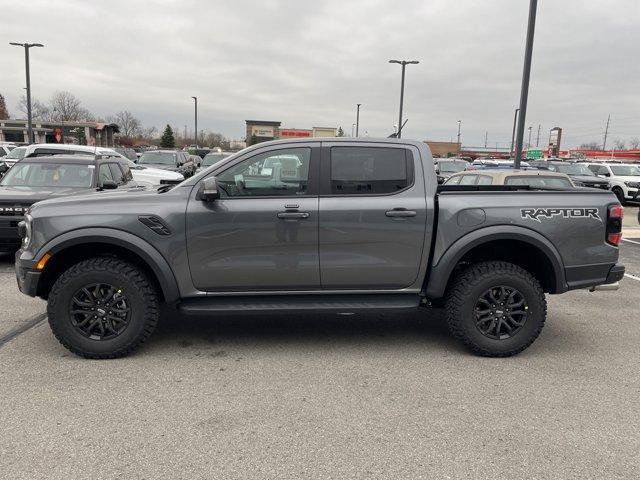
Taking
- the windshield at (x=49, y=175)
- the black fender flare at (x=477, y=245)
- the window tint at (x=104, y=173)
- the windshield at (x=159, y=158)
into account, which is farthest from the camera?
the windshield at (x=159, y=158)

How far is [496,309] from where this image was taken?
173 inches

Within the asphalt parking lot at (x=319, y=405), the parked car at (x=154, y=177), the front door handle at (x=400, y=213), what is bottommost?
the asphalt parking lot at (x=319, y=405)

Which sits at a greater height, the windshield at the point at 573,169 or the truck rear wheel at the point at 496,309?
the windshield at the point at 573,169

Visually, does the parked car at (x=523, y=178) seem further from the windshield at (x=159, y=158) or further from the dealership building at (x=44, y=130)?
the dealership building at (x=44, y=130)

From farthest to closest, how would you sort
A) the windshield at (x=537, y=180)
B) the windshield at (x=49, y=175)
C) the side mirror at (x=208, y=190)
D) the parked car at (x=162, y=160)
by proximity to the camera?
1. the parked car at (x=162, y=160)
2. the windshield at (x=537, y=180)
3. the windshield at (x=49, y=175)
4. the side mirror at (x=208, y=190)

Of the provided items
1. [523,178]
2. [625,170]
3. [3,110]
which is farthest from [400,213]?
[3,110]

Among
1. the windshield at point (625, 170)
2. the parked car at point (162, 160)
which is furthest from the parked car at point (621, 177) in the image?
the parked car at point (162, 160)

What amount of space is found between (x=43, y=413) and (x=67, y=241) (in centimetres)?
136

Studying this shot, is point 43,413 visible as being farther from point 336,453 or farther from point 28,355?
point 336,453

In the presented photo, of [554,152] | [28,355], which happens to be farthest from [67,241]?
[554,152]

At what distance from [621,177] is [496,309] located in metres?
18.3

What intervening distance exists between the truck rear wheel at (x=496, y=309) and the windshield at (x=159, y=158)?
54.2 feet

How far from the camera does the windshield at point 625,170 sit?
19812 mm

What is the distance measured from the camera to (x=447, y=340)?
4855 millimetres
